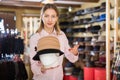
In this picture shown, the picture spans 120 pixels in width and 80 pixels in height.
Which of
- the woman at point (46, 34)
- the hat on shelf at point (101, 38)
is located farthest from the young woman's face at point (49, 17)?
the hat on shelf at point (101, 38)

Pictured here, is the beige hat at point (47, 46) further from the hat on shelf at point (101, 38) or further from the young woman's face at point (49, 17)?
the hat on shelf at point (101, 38)

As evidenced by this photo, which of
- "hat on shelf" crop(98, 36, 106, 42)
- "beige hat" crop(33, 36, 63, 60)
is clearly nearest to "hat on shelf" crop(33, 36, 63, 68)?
"beige hat" crop(33, 36, 63, 60)

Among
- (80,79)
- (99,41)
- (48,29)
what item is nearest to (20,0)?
(99,41)

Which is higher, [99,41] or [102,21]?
[102,21]

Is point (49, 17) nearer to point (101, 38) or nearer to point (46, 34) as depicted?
point (46, 34)

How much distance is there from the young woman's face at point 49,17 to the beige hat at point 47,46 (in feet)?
0.31

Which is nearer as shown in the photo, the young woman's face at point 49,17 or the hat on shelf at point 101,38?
the young woman's face at point 49,17

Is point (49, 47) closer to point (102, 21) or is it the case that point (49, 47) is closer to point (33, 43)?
point (33, 43)

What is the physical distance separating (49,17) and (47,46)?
0.19m

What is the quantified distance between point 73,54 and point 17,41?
2.24 metres

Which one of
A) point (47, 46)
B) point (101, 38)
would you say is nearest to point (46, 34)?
point (47, 46)

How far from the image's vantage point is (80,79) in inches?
210

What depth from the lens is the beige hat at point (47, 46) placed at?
4.61ft

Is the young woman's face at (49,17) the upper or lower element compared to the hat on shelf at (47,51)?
upper
